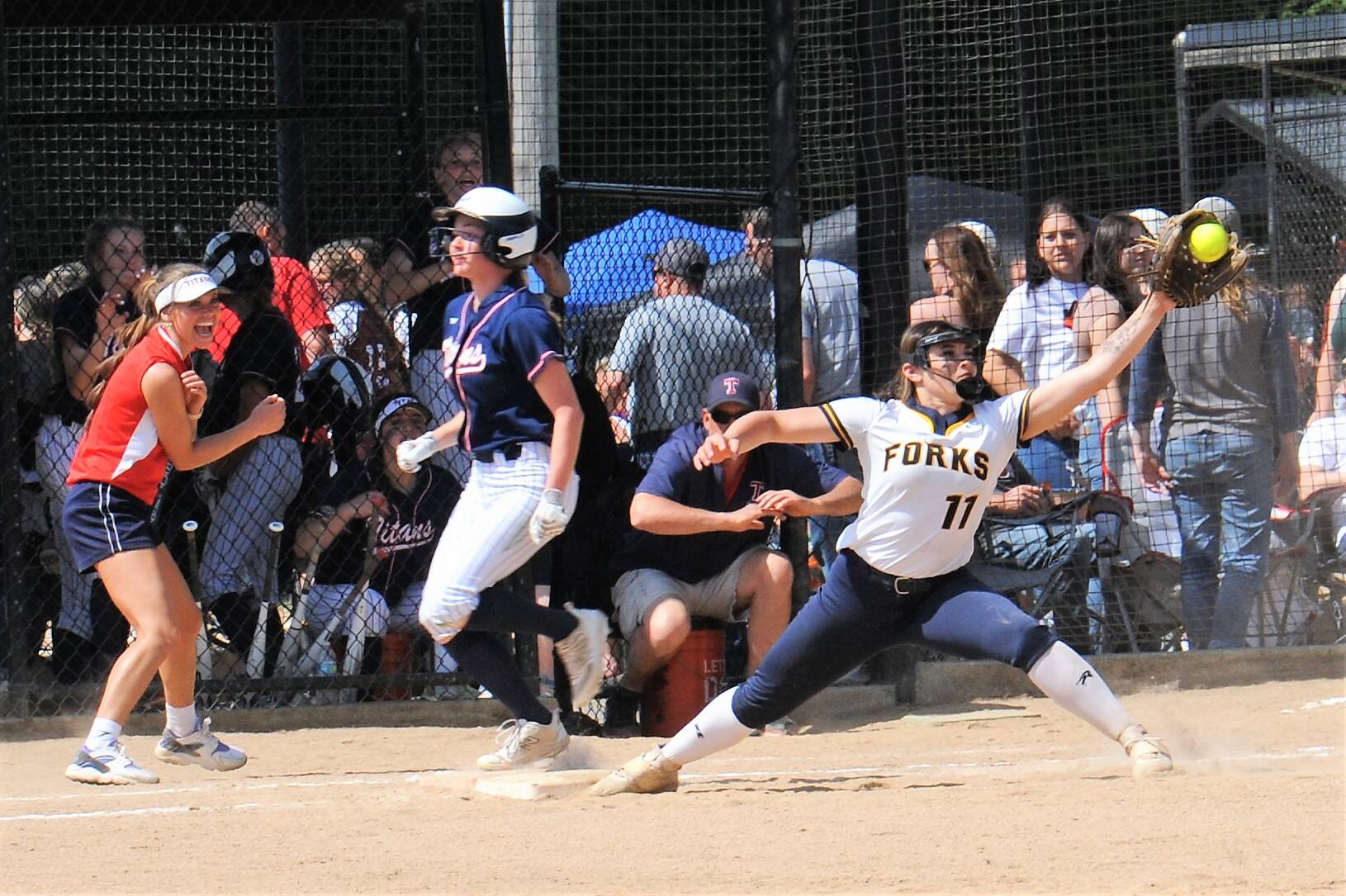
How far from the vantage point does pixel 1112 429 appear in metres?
8.01

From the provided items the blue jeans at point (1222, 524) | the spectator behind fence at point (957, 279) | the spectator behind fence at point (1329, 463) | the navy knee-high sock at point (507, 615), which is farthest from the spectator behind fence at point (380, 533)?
the spectator behind fence at point (1329, 463)

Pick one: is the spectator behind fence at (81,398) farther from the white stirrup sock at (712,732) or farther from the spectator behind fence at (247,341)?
the white stirrup sock at (712,732)

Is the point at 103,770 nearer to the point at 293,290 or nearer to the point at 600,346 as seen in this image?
the point at 293,290

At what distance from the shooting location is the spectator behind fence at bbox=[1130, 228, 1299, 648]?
775cm

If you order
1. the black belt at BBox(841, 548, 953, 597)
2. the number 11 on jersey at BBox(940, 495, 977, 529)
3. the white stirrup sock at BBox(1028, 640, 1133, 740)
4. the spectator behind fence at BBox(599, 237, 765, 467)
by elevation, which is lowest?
the white stirrup sock at BBox(1028, 640, 1133, 740)

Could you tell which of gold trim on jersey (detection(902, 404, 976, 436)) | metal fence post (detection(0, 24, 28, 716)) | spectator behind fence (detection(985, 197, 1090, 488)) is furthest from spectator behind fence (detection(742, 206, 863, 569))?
metal fence post (detection(0, 24, 28, 716))

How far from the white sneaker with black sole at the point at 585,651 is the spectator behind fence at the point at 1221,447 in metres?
3.01

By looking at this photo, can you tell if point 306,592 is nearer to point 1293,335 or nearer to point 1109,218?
point 1109,218

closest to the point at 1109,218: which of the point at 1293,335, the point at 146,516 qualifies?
the point at 1293,335

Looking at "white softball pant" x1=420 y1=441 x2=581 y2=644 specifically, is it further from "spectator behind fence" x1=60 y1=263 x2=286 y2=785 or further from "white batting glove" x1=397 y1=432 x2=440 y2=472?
"spectator behind fence" x1=60 y1=263 x2=286 y2=785

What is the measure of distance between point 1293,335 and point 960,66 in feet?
8.40

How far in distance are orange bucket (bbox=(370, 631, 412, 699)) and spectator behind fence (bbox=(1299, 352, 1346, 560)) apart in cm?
414

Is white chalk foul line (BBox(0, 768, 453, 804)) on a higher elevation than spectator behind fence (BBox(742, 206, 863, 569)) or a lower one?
lower

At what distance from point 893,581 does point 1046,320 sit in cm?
278
